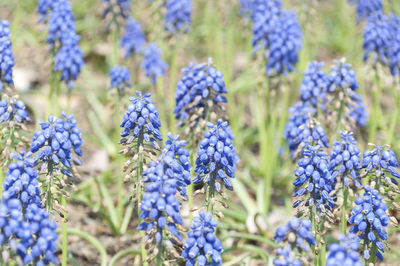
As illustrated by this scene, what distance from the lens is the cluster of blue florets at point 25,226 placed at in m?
4.72

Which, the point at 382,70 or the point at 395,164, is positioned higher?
the point at 382,70

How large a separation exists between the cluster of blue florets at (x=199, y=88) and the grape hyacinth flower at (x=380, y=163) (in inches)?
76.9

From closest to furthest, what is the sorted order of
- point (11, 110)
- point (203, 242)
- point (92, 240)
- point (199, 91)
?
point (203, 242), point (11, 110), point (199, 91), point (92, 240)

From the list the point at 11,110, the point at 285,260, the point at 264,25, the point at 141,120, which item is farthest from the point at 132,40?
the point at 285,260

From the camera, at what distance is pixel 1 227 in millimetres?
4738

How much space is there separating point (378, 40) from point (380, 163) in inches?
154

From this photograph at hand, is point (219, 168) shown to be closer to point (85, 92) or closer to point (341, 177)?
point (341, 177)

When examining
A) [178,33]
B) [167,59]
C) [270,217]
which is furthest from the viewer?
[167,59]

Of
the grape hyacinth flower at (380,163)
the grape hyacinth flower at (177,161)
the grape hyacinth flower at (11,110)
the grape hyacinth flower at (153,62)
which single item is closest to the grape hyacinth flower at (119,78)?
the grape hyacinth flower at (153,62)

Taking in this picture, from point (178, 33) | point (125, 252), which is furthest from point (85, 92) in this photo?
point (125, 252)

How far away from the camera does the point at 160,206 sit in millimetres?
5094

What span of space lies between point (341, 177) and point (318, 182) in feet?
1.88

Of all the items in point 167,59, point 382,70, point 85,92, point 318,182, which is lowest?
point 318,182

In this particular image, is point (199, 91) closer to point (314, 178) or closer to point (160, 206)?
point (314, 178)
